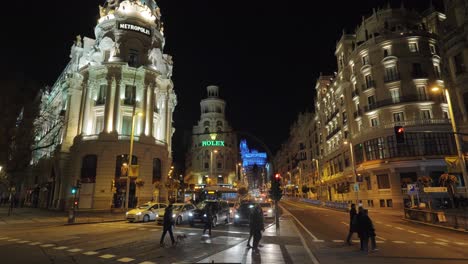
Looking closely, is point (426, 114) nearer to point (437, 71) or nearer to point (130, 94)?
point (437, 71)

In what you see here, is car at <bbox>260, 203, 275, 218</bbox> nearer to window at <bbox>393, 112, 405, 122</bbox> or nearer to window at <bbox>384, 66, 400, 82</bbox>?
window at <bbox>393, 112, 405, 122</bbox>

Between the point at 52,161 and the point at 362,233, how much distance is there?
50827mm

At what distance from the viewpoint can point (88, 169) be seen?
130 feet

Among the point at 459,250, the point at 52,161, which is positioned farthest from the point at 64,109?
the point at 459,250

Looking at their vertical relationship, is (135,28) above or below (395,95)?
above

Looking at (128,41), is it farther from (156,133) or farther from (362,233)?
(362,233)

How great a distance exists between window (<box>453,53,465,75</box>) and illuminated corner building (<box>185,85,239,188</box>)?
63149 mm

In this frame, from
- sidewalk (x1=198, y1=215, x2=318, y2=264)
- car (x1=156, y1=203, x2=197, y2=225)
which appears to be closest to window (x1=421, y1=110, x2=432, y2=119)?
car (x1=156, y1=203, x2=197, y2=225)

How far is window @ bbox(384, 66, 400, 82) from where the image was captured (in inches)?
1688

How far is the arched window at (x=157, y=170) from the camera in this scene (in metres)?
43.3

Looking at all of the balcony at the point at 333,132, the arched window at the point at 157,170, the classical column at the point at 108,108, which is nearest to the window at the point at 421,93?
the balcony at the point at 333,132

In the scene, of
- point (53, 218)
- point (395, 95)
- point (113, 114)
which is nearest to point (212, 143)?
point (113, 114)

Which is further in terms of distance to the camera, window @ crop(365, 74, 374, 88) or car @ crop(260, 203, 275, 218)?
window @ crop(365, 74, 374, 88)

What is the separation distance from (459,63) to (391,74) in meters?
14.4
